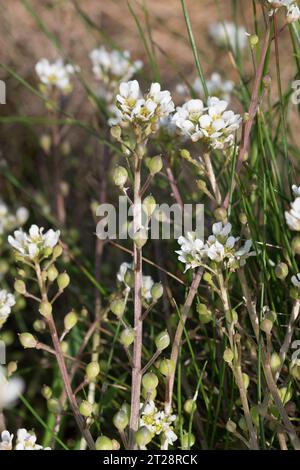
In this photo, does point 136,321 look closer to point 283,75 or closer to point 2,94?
point 2,94

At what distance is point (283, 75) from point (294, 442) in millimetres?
1569

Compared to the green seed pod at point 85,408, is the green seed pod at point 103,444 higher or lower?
lower

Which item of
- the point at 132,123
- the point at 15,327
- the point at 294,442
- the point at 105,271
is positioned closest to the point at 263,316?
the point at 294,442

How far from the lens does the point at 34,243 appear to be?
2.64 ft

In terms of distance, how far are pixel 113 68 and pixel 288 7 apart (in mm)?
494

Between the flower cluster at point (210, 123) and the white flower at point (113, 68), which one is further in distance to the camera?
the white flower at point (113, 68)

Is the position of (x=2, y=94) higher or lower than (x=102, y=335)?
higher

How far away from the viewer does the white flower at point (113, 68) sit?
121 cm

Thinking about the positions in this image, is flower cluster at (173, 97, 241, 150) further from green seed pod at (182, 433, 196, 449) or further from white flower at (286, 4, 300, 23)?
green seed pod at (182, 433, 196, 449)

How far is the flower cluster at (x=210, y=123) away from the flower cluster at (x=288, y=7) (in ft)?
0.39

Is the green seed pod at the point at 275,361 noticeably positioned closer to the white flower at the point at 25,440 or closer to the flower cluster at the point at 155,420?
the flower cluster at the point at 155,420

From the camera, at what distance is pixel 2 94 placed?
1280 mm

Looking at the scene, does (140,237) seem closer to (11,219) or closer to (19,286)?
(19,286)

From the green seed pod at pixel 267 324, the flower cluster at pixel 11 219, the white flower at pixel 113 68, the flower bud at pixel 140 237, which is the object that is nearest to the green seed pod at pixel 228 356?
the green seed pod at pixel 267 324
